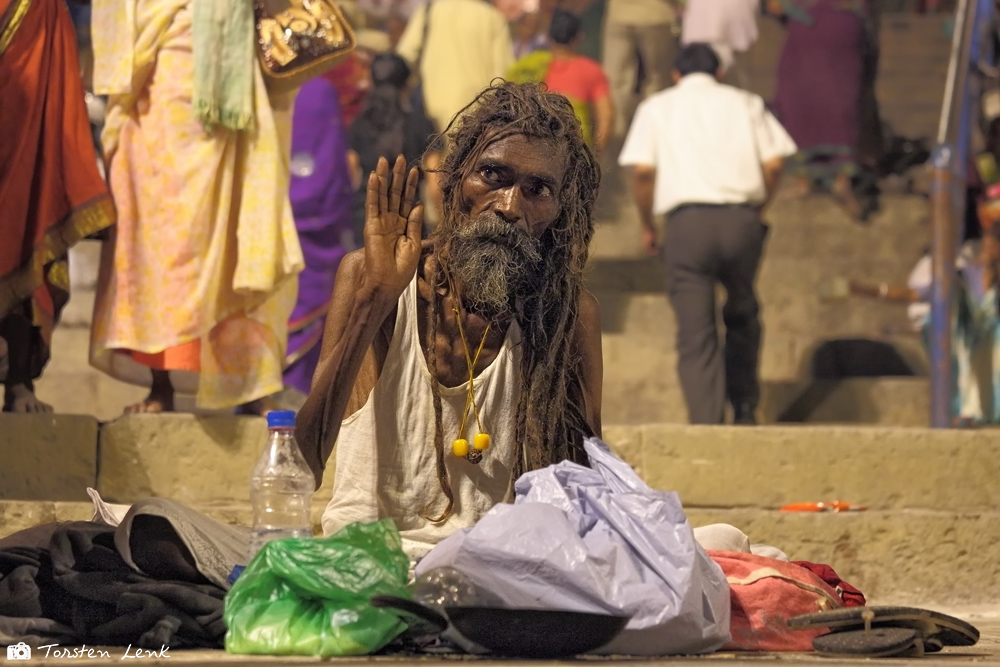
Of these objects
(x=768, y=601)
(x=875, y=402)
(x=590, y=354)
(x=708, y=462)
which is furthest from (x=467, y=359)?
(x=875, y=402)

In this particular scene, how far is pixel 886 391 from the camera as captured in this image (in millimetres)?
8570

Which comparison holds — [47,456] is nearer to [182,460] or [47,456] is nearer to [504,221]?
[182,460]

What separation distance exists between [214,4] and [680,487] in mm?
2643

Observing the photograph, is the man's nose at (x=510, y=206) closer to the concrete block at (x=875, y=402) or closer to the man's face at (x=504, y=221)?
the man's face at (x=504, y=221)

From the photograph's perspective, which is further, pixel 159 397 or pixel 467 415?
pixel 159 397

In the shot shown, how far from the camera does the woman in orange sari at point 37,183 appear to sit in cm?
A: 600

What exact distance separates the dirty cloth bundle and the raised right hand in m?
0.75

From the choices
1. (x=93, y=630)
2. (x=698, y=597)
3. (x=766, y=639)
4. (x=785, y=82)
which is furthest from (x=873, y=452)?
(x=785, y=82)

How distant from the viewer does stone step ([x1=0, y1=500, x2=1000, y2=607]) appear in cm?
590

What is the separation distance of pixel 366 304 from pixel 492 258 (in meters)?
0.35

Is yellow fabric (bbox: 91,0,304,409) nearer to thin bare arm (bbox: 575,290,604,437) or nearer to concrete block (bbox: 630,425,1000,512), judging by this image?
concrete block (bbox: 630,425,1000,512)

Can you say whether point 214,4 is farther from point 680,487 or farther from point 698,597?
point 698,597

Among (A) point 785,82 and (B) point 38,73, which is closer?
(B) point 38,73

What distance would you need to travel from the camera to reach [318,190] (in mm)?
8320
